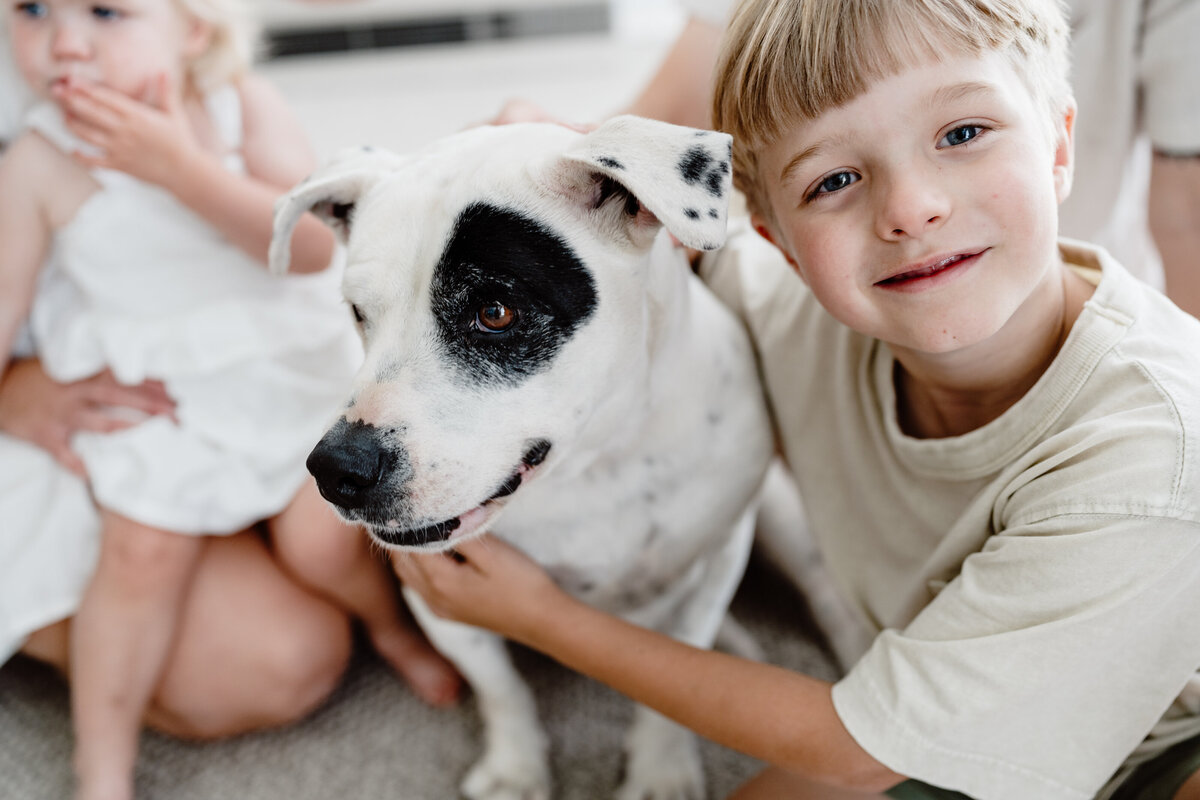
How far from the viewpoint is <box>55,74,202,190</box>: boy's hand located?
3.63 feet

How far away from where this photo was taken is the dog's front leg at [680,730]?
1.15 m

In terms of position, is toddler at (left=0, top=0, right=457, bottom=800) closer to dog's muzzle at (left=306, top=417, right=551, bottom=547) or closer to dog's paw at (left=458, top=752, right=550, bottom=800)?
dog's paw at (left=458, top=752, right=550, bottom=800)

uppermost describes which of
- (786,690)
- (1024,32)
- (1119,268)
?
(1024,32)

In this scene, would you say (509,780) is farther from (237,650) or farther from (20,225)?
(20,225)

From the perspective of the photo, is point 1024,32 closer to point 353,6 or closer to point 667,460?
point 667,460

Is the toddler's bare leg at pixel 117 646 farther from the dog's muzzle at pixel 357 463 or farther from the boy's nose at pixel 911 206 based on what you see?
the boy's nose at pixel 911 206

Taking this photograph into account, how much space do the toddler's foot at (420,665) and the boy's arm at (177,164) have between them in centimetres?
58

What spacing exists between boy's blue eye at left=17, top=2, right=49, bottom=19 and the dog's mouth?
0.85 m

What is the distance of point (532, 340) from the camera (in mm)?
787

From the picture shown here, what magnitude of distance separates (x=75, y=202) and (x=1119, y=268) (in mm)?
1253

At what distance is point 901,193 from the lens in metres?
0.73

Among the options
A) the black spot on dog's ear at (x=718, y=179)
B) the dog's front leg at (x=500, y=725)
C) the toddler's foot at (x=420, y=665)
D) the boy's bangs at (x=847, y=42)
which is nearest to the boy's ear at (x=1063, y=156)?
the boy's bangs at (x=847, y=42)

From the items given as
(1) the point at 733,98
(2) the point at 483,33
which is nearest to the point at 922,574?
(1) the point at 733,98

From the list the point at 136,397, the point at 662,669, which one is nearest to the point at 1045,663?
the point at 662,669
